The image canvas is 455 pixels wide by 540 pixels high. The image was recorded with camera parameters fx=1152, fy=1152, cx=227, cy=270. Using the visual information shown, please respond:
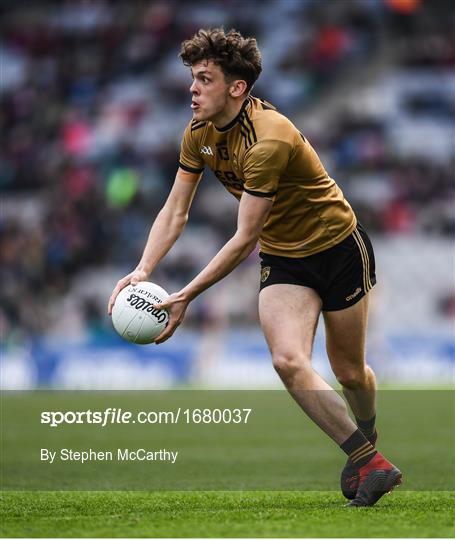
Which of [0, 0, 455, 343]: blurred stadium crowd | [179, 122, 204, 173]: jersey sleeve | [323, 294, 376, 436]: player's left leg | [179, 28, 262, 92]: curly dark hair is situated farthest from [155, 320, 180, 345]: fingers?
[0, 0, 455, 343]: blurred stadium crowd

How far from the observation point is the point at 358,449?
6164mm

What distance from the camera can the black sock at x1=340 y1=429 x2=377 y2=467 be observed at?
6.15 meters

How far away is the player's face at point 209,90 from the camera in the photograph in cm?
607

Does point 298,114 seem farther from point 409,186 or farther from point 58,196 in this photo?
point 58,196

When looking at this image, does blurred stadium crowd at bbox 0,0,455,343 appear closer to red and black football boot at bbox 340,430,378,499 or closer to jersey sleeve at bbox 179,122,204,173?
jersey sleeve at bbox 179,122,204,173

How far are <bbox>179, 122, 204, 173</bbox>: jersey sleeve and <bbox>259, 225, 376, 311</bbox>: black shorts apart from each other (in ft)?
2.09

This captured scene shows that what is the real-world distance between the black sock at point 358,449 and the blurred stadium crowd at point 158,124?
1369 cm

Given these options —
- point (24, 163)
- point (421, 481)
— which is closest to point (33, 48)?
point (24, 163)

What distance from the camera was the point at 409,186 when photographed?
74.0 ft


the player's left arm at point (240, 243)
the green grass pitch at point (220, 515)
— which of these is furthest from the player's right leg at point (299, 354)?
the green grass pitch at point (220, 515)

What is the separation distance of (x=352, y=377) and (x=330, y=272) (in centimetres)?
67

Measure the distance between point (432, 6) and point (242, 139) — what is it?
71.6ft

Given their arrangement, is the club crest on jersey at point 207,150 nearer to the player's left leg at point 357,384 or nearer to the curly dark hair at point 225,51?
the curly dark hair at point 225,51

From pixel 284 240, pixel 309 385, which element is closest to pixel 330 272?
pixel 284 240
